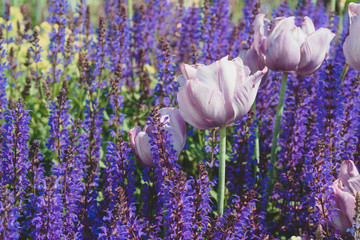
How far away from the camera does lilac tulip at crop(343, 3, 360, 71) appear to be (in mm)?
2154

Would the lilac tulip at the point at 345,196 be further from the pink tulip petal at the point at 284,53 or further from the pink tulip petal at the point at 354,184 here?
the pink tulip petal at the point at 284,53

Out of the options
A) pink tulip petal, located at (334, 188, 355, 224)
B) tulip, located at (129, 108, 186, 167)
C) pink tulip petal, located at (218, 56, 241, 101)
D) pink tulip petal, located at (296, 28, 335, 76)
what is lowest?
pink tulip petal, located at (334, 188, 355, 224)

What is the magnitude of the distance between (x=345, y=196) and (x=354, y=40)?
2.39 feet

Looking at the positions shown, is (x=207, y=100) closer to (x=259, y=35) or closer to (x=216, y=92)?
(x=216, y=92)

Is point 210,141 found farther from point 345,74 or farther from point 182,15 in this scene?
point 182,15

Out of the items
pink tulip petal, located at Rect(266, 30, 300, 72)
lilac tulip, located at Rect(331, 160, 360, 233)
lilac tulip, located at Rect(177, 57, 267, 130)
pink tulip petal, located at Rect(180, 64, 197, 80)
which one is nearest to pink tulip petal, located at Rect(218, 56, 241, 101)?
lilac tulip, located at Rect(177, 57, 267, 130)

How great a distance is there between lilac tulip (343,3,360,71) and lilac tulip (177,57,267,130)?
591mm

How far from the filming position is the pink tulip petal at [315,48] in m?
2.17

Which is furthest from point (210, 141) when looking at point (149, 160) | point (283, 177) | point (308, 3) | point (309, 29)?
point (308, 3)

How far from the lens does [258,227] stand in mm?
2078

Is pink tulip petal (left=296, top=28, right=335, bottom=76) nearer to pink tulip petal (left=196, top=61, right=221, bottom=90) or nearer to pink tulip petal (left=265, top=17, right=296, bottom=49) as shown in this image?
pink tulip petal (left=265, top=17, right=296, bottom=49)

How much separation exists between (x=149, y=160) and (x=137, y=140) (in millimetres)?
105

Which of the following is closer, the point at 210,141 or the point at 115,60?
the point at 210,141

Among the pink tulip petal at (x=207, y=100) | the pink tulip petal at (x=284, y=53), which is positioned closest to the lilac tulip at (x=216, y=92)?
the pink tulip petal at (x=207, y=100)
